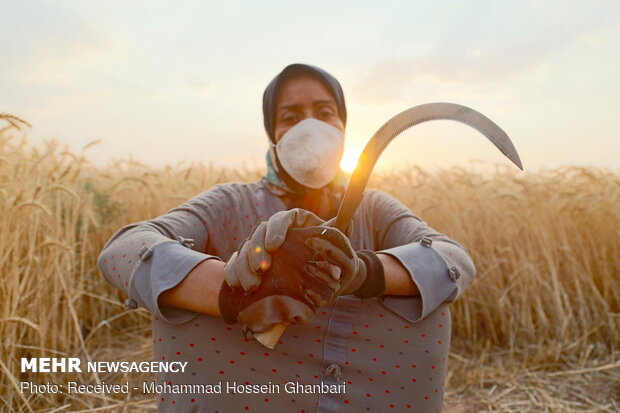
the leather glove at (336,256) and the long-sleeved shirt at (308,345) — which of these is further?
the long-sleeved shirt at (308,345)

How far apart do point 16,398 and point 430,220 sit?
264 cm

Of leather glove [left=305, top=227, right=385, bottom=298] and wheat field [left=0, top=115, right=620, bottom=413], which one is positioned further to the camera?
wheat field [left=0, top=115, right=620, bottom=413]

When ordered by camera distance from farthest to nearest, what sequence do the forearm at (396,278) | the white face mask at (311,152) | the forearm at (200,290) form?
the white face mask at (311,152)
the forearm at (396,278)
the forearm at (200,290)

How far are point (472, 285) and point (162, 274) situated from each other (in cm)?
228

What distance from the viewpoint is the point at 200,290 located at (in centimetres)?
111

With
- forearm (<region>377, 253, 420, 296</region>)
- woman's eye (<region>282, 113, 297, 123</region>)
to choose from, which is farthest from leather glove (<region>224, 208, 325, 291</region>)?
woman's eye (<region>282, 113, 297, 123</region>)

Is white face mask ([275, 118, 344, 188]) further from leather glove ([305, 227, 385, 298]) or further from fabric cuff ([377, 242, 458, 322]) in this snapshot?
leather glove ([305, 227, 385, 298])

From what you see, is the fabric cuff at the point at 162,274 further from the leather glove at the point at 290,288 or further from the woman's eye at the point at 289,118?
the woman's eye at the point at 289,118

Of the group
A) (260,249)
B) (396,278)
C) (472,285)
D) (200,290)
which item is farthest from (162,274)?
(472,285)

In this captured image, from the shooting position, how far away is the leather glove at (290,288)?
0.97 meters

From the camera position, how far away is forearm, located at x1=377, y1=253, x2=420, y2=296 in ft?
3.96

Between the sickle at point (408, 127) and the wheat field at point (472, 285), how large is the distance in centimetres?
154

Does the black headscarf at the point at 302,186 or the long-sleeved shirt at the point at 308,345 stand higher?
the black headscarf at the point at 302,186

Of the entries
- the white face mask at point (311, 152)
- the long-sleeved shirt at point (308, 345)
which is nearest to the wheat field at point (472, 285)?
→ the long-sleeved shirt at point (308, 345)
